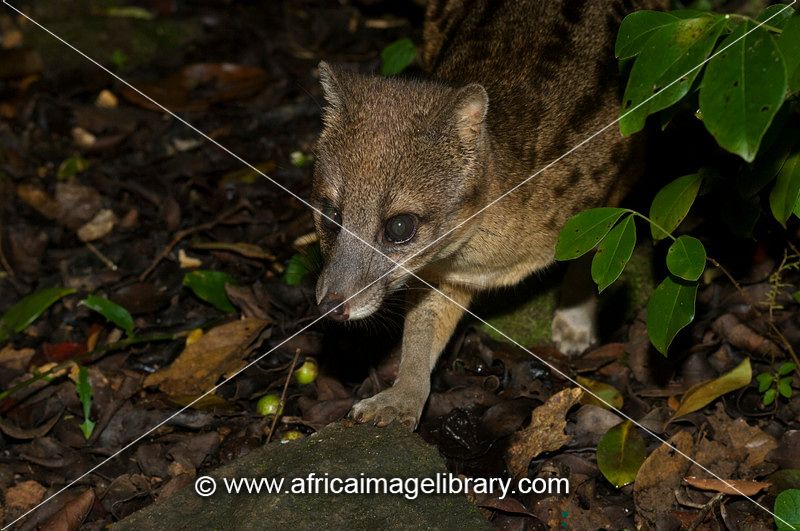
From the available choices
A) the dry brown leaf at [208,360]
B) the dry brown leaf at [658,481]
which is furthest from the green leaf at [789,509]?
the dry brown leaf at [208,360]

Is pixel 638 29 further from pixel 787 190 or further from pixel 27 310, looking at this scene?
pixel 27 310

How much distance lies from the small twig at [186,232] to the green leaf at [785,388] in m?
3.47

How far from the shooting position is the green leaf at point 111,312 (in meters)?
5.24

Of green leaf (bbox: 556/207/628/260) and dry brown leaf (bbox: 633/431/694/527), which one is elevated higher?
green leaf (bbox: 556/207/628/260)

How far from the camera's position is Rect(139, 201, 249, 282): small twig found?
5.84m

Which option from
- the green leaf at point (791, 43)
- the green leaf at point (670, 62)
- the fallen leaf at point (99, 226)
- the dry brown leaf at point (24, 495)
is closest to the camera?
the green leaf at point (791, 43)

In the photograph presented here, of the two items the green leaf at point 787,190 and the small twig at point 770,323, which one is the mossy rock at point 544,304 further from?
the green leaf at point 787,190

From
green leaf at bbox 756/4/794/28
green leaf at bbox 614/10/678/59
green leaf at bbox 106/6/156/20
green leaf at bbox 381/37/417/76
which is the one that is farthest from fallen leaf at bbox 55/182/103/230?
green leaf at bbox 756/4/794/28

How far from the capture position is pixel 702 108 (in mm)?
2770

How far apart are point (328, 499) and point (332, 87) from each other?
72.3 inches

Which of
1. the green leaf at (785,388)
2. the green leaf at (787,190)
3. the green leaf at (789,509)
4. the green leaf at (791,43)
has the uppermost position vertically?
the green leaf at (791,43)

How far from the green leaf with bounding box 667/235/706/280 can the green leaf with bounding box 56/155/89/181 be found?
15.6 feet

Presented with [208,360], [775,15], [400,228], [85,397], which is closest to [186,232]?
[208,360]

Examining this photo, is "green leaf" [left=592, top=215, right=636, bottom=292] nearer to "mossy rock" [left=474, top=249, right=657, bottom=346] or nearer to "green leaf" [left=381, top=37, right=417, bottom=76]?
"mossy rock" [left=474, top=249, right=657, bottom=346]
